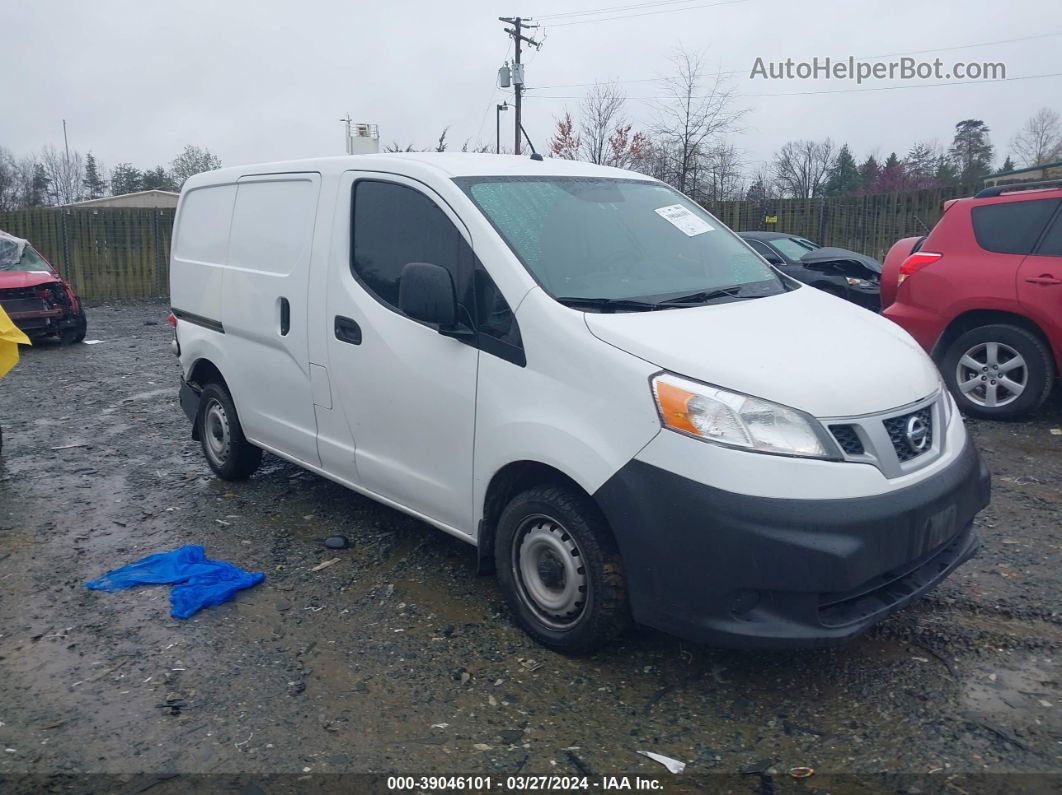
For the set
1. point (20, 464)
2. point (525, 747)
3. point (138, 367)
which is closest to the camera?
point (525, 747)

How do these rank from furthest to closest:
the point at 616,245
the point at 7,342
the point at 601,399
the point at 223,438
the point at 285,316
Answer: the point at 7,342 → the point at 223,438 → the point at 285,316 → the point at 616,245 → the point at 601,399

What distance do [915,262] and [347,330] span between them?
17.0ft

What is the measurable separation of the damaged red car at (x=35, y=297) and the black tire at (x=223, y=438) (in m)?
8.15

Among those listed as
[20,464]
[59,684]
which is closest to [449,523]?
[59,684]

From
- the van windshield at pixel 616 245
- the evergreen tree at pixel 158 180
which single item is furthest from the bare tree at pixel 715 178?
the evergreen tree at pixel 158 180

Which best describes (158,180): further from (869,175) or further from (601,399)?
(601,399)

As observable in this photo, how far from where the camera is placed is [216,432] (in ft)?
20.4

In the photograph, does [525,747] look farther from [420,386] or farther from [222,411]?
[222,411]

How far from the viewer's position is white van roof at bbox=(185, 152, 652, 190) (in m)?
4.33

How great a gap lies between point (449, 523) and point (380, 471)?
1.78ft

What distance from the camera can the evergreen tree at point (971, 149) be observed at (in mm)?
43938

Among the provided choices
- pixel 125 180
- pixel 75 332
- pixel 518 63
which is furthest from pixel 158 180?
pixel 75 332

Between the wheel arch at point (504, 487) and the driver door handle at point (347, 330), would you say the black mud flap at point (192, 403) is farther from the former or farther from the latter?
the wheel arch at point (504, 487)

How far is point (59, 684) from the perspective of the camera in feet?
12.0
